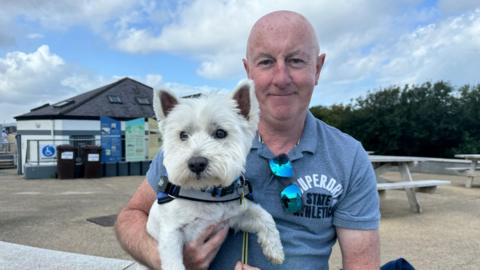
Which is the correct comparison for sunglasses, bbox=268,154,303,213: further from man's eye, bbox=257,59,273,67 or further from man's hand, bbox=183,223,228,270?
man's eye, bbox=257,59,273,67

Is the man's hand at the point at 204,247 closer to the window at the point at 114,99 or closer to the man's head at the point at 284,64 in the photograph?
the man's head at the point at 284,64

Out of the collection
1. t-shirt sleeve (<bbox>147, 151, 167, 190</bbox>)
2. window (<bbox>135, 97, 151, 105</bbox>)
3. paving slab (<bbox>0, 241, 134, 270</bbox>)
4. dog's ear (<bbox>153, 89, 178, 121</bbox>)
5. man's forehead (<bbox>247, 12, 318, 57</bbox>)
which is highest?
window (<bbox>135, 97, 151, 105</bbox>)

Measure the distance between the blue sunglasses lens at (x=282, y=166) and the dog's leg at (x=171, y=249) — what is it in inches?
23.8

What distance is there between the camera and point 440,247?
20.4 feet

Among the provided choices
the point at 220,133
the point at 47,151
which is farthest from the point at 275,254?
the point at 47,151

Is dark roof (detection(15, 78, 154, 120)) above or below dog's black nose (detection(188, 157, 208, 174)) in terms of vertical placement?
above

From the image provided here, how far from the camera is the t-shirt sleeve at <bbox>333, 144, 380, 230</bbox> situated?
2340mm

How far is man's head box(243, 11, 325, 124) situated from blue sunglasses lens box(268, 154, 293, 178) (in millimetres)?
257

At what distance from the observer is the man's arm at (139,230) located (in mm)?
2346

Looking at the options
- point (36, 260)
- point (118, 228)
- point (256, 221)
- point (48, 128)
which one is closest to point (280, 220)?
point (256, 221)

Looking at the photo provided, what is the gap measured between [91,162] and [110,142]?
1.59 meters

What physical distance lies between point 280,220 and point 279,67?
0.86 m

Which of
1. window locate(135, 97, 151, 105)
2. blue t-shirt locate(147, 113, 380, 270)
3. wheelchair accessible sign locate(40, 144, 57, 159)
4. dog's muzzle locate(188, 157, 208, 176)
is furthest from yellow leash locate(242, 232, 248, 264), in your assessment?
window locate(135, 97, 151, 105)

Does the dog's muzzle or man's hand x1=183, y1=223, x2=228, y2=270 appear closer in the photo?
the dog's muzzle
